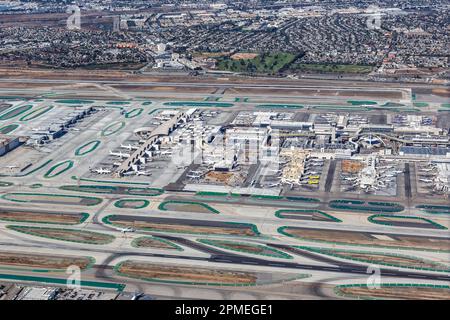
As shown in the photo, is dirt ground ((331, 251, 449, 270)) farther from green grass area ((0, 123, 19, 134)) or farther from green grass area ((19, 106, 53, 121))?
green grass area ((19, 106, 53, 121))

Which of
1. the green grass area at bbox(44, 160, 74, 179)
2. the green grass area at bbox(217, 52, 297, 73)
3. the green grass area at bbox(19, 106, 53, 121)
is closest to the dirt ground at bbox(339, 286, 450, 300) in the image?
the green grass area at bbox(44, 160, 74, 179)

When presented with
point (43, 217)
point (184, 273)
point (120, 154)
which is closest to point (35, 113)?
point (120, 154)

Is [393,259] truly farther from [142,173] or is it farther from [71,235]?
[142,173]

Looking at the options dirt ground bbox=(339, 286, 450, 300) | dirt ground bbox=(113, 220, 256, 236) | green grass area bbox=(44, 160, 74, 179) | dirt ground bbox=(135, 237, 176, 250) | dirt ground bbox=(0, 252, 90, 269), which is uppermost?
dirt ground bbox=(339, 286, 450, 300)

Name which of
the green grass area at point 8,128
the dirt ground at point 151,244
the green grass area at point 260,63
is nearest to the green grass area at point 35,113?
the green grass area at point 8,128
